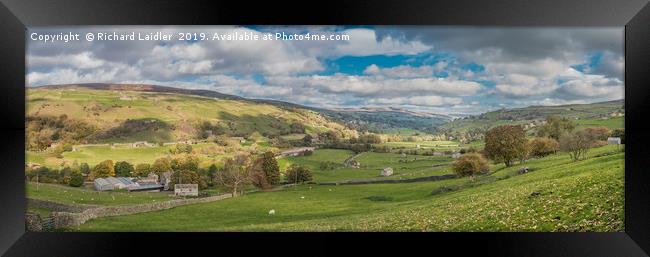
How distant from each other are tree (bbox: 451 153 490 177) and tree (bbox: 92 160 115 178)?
6362 millimetres

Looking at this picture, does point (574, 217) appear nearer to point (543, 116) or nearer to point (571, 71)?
point (543, 116)

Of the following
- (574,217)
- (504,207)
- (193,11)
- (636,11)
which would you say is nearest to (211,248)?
(193,11)

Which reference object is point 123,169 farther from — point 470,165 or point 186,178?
point 470,165

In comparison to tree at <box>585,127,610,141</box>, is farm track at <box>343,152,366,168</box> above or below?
below

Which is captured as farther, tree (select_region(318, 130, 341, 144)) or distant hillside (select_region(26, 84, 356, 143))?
tree (select_region(318, 130, 341, 144))

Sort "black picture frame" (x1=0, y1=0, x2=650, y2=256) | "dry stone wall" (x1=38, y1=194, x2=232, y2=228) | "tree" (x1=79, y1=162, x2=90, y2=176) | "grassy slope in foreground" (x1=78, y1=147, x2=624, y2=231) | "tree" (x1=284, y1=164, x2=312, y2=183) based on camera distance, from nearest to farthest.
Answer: "black picture frame" (x1=0, y1=0, x2=650, y2=256) → "grassy slope in foreground" (x1=78, y1=147, x2=624, y2=231) → "dry stone wall" (x1=38, y1=194, x2=232, y2=228) → "tree" (x1=79, y1=162, x2=90, y2=176) → "tree" (x1=284, y1=164, x2=312, y2=183)

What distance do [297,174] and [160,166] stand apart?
255 centimetres

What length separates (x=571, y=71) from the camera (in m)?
8.38

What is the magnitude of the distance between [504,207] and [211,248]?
210 inches

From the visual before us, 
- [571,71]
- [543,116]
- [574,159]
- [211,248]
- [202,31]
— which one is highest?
[202,31]

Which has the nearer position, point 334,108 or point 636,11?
point 636,11

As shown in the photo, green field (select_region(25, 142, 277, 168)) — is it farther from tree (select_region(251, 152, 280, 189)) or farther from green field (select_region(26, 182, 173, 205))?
tree (select_region(251, 152, 280, 189))

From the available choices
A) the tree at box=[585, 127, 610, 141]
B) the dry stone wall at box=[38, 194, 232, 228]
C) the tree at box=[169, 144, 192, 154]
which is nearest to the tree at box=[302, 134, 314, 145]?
the tree at box=[169, 144, 192, 154]

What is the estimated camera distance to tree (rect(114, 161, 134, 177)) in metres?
8.45
